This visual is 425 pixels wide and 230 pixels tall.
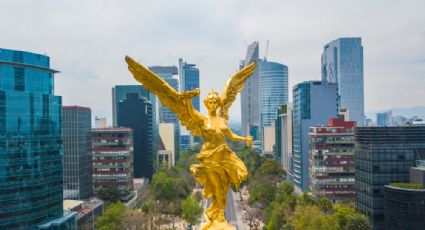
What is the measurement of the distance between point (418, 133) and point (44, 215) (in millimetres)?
37689

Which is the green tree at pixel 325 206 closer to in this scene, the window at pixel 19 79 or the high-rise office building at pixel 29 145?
the high-rise office building at pixel 29 145

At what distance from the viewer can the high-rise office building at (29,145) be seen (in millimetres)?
34844

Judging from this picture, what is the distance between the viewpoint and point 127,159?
202 feet

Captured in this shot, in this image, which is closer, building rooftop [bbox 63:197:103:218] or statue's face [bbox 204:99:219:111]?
statue's face [bbox 204:99:219:111]

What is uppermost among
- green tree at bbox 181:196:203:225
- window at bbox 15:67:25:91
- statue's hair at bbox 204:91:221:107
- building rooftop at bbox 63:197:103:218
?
window at bbox 15:67:25:91

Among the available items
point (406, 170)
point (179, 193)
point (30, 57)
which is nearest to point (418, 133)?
point (406, 170)

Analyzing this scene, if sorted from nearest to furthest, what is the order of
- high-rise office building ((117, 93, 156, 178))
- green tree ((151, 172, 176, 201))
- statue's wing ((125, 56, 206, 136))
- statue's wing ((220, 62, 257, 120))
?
statue's wing ((125, 56, 206, 136))
statue's wing ((220, 62, 257, 120))
green tree ((151, 172, 176, 201))
high-rise office building ((117, 93, 156, 178))

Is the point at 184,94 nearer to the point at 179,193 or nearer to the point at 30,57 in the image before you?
the point at 30,57

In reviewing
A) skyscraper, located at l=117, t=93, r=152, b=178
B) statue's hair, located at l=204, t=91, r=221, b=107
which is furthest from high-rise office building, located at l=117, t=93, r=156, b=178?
statue's hair, located at l=204, t=91, r=221, b=107

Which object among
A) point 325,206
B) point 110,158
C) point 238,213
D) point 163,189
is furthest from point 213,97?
point 110,158

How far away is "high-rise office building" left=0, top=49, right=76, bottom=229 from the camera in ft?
114

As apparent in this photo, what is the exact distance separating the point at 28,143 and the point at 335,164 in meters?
38.2

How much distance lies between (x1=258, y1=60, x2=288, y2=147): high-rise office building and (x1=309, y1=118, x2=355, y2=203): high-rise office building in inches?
4795

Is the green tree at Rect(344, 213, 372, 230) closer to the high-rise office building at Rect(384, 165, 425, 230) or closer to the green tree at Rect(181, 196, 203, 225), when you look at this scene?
the high-rise office building at Rect(384, 165, 425, 230)
